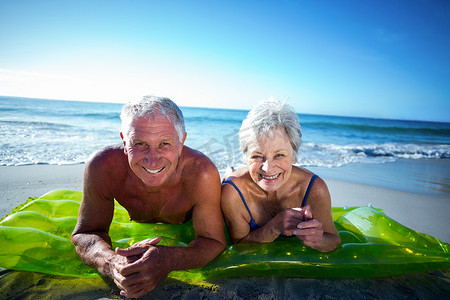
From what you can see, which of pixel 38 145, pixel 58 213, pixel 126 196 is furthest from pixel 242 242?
pixel 38 145

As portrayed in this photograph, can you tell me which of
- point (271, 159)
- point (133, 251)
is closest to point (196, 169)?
point (271, 159)

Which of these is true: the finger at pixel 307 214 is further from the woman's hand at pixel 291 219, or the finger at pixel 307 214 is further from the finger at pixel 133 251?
the finger at pixel 133 251

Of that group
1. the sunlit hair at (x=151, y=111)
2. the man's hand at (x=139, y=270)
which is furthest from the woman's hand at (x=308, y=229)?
the sunlit hair at (x=151, y=111)

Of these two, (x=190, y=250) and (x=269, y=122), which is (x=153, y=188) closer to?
(x=190, y=250)

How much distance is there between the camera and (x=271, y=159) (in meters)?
2.43

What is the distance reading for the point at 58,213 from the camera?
3236 millimetres

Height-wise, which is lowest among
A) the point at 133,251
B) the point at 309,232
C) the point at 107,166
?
the point at 133,251

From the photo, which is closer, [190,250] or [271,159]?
[190,250]

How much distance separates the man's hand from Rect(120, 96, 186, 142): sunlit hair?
100cm

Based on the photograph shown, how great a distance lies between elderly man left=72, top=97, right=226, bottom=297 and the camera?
2135 mm

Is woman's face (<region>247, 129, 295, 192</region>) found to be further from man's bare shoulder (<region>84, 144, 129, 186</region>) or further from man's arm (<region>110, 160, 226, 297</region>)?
man's bare shoulder (<region>84, 144, 129, 186</region>)

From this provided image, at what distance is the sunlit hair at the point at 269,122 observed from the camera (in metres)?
2.41

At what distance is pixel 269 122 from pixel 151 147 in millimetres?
1067

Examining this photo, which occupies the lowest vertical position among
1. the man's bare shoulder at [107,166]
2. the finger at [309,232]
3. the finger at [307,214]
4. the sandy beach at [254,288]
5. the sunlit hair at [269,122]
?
the sandy beach at [254,288]
